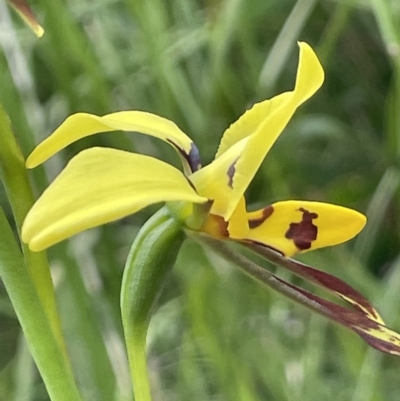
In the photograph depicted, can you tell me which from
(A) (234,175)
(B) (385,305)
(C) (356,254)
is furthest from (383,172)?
(A) (234,175)

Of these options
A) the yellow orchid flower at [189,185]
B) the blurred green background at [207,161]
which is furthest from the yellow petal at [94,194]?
the blurred green background at [207,161]

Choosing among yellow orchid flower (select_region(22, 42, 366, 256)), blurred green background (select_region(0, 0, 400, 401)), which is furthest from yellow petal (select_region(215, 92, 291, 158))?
blurred green background (select_region(0, 0, 400, 401))

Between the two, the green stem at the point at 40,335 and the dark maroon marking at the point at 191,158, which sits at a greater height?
the dark maroon marking at the point at 191,158

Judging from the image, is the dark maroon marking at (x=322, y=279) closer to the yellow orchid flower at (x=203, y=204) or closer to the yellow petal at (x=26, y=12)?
the yellow orchid flower at (x=203, y=204)

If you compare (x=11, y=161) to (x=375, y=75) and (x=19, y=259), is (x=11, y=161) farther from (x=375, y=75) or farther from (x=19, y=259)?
(x=375, y=75)

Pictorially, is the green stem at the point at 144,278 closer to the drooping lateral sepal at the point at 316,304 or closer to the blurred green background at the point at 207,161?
the drooping lateral sepal at the point at 316,304

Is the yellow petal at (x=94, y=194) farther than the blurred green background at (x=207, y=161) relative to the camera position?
No

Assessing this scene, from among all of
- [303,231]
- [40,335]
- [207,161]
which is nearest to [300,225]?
[303,231]

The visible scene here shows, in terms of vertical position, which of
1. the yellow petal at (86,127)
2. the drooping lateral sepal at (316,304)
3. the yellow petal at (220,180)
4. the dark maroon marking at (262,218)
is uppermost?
the yellow petal at (86,127)
